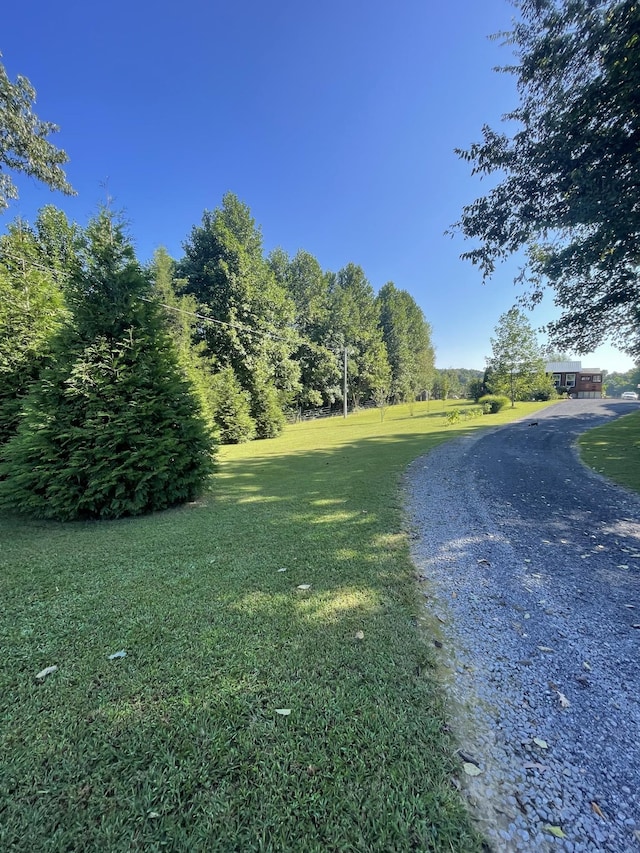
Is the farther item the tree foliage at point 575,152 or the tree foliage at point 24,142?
the tree foliage at point 24,142

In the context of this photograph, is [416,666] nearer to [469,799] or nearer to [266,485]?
[469,799]

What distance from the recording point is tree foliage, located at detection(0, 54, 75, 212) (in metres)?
7.96

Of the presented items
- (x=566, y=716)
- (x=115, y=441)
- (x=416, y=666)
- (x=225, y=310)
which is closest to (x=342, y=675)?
(x=416, y=666)

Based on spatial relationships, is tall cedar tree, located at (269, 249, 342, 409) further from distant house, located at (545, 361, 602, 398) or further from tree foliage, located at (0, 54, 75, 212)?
distant house, located at (545, 361, 602, 398)

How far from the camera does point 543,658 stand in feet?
7.26

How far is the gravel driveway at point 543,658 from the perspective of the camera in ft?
4.51

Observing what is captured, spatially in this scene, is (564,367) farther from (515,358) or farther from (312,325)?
(312,325)

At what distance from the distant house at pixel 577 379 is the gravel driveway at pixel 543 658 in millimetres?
57043

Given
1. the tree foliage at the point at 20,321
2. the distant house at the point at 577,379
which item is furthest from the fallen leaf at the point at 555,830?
the distant house at the point at 577,379

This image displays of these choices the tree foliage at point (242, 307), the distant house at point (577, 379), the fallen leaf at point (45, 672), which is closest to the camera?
the fallen leaf at point (45, 672)

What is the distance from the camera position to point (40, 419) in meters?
5.15

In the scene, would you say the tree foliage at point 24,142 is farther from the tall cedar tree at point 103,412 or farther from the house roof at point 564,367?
the house roof at point 564,367

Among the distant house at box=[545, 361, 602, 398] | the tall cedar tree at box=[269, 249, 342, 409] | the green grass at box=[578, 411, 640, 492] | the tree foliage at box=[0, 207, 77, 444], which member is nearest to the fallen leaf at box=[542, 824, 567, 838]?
the green grass at box=[578, 411, 640, 492]

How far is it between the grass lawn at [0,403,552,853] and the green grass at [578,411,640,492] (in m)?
6.10
